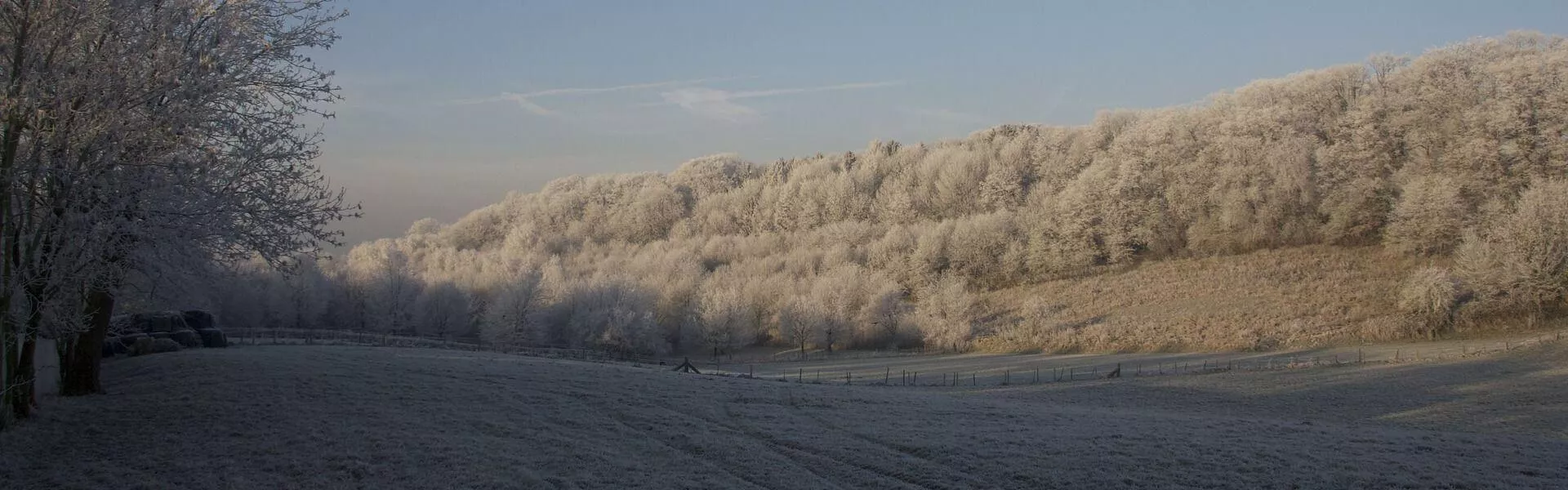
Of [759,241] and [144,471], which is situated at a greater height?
[759,241]

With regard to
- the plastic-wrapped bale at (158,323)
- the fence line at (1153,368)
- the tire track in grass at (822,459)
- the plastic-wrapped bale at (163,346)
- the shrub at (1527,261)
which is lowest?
the fence line at (1153,368)

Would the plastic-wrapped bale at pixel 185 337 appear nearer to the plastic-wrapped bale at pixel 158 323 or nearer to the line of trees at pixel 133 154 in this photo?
the plastic-wrapped bale at pixel 158 323

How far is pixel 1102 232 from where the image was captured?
78.8 meters

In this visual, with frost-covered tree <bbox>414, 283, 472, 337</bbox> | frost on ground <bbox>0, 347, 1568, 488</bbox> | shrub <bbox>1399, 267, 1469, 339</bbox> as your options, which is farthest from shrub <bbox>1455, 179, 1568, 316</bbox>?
frost-covered tree <bbox>414, 283, 472, 337</bbox>

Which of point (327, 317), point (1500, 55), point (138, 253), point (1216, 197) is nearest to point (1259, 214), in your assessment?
point (1216, 197)

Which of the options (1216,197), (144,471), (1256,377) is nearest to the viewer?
(144,471)

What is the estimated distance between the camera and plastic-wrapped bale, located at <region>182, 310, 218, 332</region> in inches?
1517

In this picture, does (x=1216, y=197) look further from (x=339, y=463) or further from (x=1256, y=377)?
(x=339, y=463)

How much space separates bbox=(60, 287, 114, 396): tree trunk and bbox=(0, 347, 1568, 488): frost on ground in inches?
24.2

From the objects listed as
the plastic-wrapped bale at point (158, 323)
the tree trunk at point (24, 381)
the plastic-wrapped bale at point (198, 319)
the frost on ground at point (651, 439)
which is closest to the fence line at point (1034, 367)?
the plastic-wrapped bale at point (198, 319)

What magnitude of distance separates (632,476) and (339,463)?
483 centimetres

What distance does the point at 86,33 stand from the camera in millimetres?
14359

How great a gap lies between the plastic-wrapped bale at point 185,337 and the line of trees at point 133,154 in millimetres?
20336

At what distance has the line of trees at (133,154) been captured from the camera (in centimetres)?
1393
